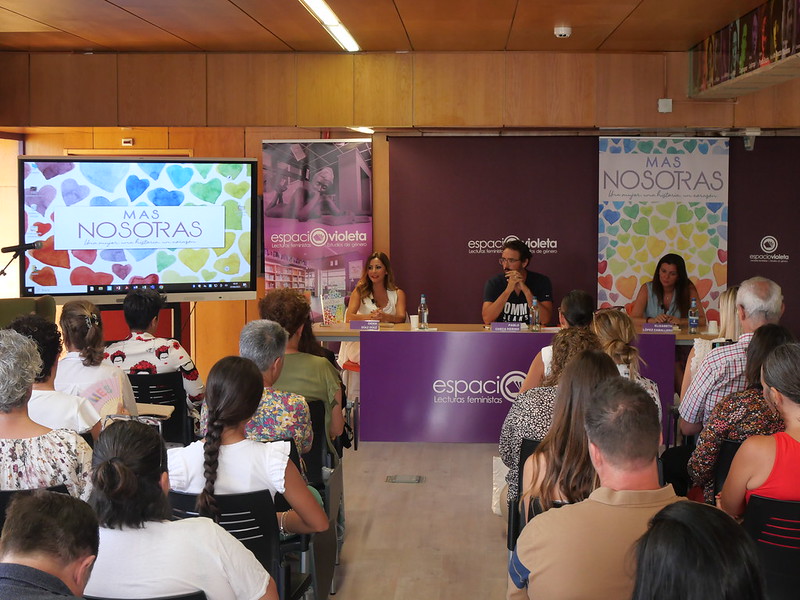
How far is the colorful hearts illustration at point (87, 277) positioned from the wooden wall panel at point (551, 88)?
12.3 ft

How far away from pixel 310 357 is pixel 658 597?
2915 millimetres

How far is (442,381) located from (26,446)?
3504 millimetres

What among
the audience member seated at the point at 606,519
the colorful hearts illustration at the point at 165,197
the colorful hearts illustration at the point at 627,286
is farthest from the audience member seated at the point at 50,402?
the colorful hearts illustration at the point at 627,286

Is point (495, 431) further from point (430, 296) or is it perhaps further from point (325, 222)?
point (325, 222)

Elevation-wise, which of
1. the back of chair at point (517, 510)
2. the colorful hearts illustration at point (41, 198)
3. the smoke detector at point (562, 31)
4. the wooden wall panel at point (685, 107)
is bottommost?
the back of chair at point (517, 510)

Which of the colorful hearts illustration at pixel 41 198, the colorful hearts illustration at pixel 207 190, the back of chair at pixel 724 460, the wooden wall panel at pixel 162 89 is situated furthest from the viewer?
the wooden wall panel at pixel 162 89

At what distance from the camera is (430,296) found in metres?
7.93

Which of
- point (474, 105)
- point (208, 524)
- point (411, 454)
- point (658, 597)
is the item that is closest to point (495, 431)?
point (411, 454)

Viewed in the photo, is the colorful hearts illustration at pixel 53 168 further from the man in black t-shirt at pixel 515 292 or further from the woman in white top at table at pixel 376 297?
the man in black t-shirt at pixel 515 292

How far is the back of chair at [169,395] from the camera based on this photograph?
15.1 ft

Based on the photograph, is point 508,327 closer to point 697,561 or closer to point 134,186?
point 134,186

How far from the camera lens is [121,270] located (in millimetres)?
7156

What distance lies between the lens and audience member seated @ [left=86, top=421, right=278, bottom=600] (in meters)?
1.84

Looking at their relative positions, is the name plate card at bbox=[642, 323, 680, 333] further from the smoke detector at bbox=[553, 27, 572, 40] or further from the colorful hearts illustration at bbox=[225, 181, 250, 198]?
the colorful hearts illustration at bbox=[225, 181, 250, 198]
